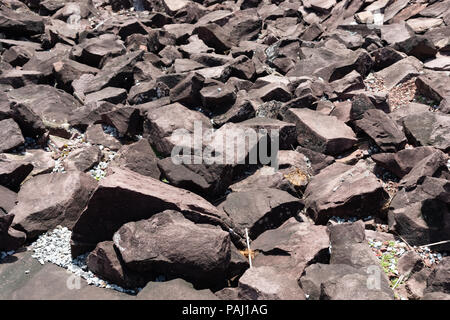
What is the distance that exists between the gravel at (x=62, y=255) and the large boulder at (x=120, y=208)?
0.12 m

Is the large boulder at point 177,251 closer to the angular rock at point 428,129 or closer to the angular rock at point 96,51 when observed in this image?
the angular rock at point 428,129

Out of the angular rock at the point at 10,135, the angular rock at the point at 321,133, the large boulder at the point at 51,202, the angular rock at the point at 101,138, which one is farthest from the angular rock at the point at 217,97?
the angular rock at the point at 10,135

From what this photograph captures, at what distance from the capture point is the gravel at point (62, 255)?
15.0 ft

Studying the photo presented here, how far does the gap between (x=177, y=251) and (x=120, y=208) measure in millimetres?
814

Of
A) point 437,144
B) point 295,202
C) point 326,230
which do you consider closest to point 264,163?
point 295,202

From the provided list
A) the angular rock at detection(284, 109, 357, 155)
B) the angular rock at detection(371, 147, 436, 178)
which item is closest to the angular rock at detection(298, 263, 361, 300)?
the angular rock at detection(371, 147, 436, 178)

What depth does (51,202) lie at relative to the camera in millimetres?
5430

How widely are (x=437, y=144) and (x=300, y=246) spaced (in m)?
3.00

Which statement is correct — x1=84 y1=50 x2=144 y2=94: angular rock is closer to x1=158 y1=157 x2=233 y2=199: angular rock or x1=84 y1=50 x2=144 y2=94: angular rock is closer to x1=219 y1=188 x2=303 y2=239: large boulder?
x1=158 y1=157 x2=233 y2=199: angular rock

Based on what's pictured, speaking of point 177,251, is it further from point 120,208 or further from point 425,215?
point 425,215

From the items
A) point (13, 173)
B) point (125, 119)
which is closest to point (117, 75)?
point (125, 119)

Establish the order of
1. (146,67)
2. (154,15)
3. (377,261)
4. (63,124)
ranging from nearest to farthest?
(377,261) → (63,124) → (146,67) → (154,15)

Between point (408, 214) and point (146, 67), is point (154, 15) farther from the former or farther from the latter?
point (408, 214)

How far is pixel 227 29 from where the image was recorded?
11.6 meters
